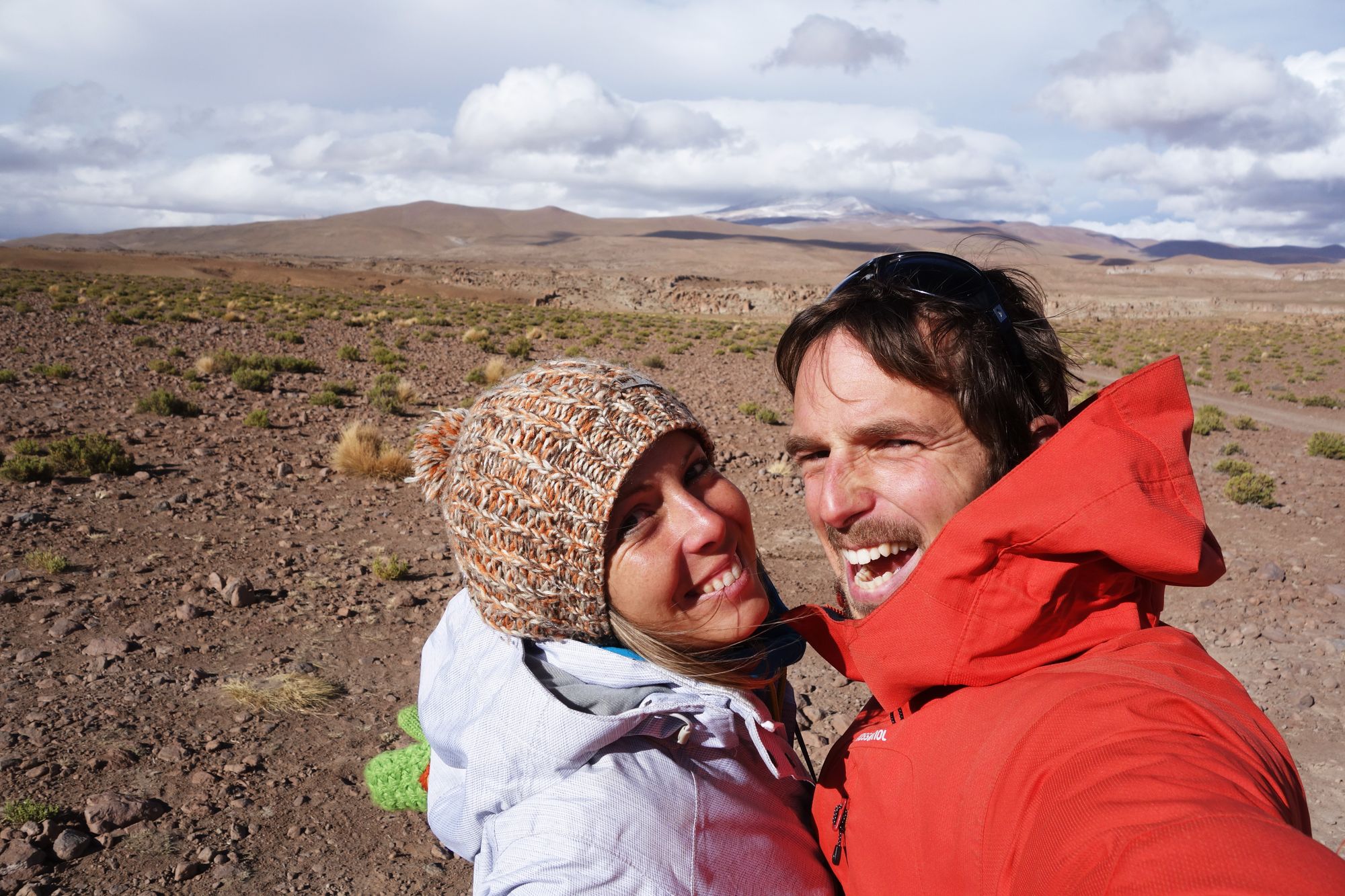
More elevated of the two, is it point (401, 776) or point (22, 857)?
point (401, 776)

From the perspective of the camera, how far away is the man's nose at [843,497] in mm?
1926

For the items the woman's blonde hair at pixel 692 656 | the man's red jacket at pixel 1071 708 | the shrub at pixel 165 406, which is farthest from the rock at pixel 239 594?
the shrub at pixel 165 406

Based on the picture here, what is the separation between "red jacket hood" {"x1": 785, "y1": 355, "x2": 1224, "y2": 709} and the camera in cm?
129

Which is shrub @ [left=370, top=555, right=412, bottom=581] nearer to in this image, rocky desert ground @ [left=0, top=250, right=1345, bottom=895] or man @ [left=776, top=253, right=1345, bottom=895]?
rocky desert ground @ [left=0, top=250, right=1345, bottom=895]

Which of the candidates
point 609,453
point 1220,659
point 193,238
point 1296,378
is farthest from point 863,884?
point 193,238

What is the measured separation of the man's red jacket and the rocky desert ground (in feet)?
8.11

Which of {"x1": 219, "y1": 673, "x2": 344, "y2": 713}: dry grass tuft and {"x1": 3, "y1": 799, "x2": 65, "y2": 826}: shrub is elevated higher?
{"x1": 3, "y1": 799, "x2": 65, "y2": 826}: shrub

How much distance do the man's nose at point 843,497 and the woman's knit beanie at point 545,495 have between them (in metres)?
0.50

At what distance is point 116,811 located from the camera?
3.20m

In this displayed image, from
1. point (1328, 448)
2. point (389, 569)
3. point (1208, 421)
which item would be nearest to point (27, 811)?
point (389, 569)

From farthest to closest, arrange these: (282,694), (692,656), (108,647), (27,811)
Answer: (108,647), (282,694), (27,811), (692,656)

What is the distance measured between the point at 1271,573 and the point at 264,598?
786 centimetres

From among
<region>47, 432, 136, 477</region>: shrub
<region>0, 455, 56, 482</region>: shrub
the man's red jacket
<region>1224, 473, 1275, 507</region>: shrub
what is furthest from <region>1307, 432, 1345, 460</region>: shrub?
<region>0, 455, 56, 482</region>: shrub

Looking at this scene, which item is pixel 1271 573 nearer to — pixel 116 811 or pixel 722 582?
pixel 722 582
